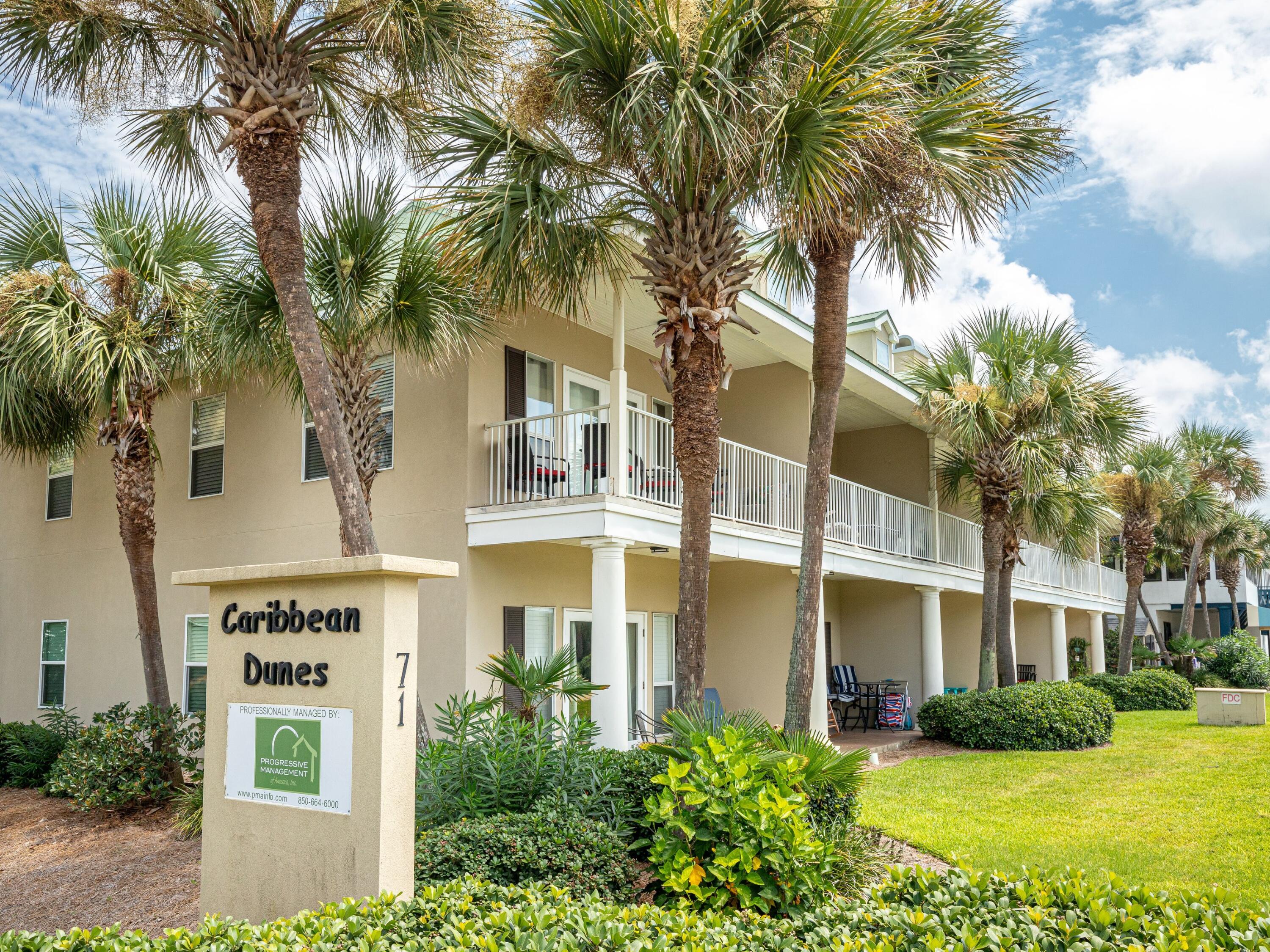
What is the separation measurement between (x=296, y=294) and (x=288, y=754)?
4519mm

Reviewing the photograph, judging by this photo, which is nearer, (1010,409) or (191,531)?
(191,531)

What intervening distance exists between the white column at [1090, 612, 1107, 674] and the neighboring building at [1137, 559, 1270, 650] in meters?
19.7

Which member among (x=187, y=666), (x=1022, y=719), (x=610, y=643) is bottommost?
(x=1022, y=719)

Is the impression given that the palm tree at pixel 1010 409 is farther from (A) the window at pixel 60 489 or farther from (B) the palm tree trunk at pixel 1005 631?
(A) the window at pixel 60 489

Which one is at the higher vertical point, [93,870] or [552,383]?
[552,383]

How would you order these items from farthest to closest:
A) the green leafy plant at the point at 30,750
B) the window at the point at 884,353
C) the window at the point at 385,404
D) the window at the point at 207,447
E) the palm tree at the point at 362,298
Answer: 1. the window at the point at 884,353
2. the window at the point at 207,447
3. the green leafy plant at the point at 30,750
4. the window at the point at 385,404
5. the palm tree at the point at 362,298

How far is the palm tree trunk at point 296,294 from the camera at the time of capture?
27.4 feet

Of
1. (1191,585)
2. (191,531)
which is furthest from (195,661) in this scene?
(1191,585)

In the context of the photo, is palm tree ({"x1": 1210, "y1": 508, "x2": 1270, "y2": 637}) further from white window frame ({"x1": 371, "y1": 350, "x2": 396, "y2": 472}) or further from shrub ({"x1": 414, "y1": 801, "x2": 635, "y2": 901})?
shrub ({"x1": 414, "y1": 801, "x2": 635, "y2": 901})

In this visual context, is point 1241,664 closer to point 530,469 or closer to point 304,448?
point 530,469

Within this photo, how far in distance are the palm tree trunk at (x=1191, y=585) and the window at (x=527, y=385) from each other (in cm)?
2959

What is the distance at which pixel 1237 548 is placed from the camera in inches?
1540

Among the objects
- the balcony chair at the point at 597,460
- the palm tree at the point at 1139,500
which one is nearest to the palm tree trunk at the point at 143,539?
the balcony chair at the point at 597,460

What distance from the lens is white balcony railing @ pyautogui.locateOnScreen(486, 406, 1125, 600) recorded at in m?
11.6
